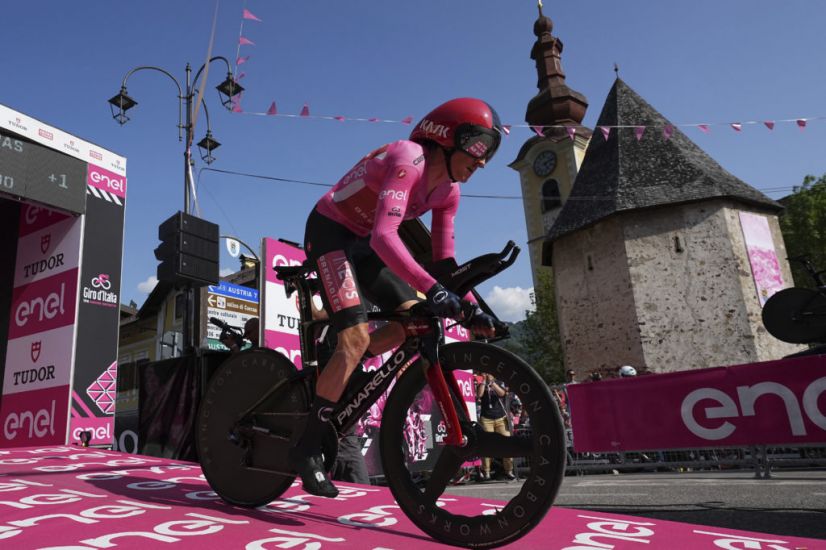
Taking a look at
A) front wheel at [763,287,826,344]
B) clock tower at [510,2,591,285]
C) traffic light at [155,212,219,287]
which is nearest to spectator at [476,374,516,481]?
traffic light at [155,212,219,287]

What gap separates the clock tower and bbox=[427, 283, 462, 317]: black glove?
2024 inches

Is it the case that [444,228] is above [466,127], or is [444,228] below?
below

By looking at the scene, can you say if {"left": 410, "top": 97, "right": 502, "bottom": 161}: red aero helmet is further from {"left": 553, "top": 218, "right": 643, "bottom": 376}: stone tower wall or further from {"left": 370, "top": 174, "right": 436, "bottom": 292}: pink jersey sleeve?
{"left": 553, "top": 218, "right": 643, "bottom": 376}: stone tower wall

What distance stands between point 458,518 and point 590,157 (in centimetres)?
3144

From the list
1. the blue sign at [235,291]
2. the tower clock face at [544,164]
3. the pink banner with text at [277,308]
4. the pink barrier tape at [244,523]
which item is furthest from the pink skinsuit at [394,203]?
the tower clock face at [544,164]

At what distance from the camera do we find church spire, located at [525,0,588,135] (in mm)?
52438

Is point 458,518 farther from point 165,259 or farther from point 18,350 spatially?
point 18,350

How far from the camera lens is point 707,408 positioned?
277 inches

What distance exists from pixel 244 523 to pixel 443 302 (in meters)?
1.39

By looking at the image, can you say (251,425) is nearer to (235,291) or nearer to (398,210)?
(398,210)

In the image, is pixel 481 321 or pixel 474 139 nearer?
pixel 481 321

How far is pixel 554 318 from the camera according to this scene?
48156mm

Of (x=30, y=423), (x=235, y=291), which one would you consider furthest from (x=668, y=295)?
(x=30, y=423)

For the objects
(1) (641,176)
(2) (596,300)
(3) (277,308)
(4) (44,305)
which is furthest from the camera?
(1) (641,176)
